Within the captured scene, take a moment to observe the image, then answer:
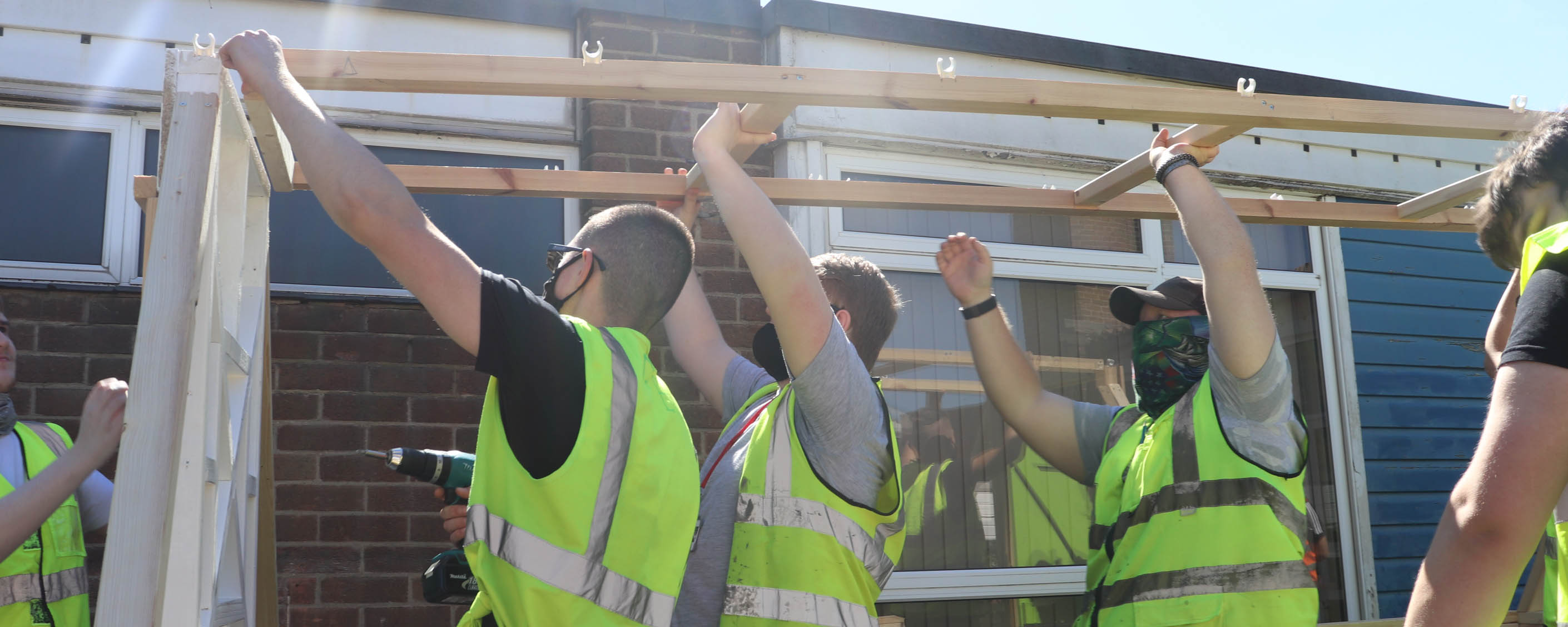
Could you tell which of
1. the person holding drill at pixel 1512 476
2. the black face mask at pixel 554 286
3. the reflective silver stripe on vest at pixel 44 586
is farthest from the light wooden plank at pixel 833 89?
the reflective silver stripe on vest at pixel 44 586

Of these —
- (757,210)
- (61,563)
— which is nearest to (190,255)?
(757,210)

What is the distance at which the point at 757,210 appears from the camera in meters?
2.28

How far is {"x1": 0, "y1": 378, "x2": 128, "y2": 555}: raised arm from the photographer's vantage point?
2594 millimetres

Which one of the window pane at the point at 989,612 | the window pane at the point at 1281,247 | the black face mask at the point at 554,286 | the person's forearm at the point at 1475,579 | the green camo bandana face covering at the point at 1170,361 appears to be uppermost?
the window pane at the point at 1281,247

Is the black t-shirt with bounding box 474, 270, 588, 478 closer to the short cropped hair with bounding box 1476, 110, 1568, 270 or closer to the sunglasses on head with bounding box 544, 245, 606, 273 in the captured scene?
the sunglasses on head with bounding box 544, 245, 606, 273

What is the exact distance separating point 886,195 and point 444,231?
1892 millimetres

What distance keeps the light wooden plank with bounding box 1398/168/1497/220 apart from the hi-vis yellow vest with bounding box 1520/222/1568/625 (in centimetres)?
157

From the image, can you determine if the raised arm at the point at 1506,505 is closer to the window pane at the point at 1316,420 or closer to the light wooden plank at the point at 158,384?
the light wooden plank at the point at 158,384

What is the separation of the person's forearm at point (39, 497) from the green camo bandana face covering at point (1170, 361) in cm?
265

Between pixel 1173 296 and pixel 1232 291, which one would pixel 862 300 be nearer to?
pixel 1232 291

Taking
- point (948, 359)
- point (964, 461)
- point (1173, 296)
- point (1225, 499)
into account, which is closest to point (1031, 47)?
point (948, 359)

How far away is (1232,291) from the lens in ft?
8.18

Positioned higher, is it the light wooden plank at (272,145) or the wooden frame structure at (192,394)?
the light wooden plank at (272,145)

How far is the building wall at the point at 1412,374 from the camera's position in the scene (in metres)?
5.21
